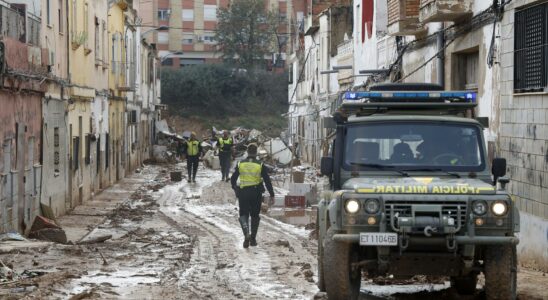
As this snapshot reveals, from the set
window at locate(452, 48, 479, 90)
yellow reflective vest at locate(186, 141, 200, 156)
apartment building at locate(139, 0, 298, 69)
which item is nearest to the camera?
window at locate(452, 48, 479, 90)

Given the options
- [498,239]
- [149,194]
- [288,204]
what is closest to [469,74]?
[288,204]

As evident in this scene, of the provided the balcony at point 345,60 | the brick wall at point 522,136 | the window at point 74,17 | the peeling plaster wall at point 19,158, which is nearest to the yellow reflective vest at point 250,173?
the brick wall at point 522,136

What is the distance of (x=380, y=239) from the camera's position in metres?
9.76

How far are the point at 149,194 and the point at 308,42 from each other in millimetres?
24535

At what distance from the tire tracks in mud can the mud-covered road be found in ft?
0.04

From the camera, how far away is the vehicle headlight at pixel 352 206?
10.0m

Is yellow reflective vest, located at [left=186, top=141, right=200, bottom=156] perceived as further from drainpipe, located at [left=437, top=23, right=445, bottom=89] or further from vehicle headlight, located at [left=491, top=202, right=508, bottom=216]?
vehicle headlight, located at [left=491, top=202, right=508, bottom=216]

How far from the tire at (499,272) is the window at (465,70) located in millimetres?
10241

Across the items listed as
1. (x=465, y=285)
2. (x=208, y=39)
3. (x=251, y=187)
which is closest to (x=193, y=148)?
(x=251, y=187)

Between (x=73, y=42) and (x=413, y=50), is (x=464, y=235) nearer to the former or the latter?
(x=413, y=50)

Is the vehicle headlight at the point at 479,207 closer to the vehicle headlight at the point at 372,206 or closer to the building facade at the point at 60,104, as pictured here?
the vehicle headlight at the point at 372,206

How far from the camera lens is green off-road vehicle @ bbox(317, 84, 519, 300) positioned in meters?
9.81

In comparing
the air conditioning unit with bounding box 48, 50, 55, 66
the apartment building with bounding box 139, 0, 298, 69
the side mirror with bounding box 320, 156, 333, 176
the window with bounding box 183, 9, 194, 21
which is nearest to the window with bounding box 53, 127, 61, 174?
the air conditioning unit with bounding box 48, 50, 55, 66

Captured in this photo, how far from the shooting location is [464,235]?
981cm
